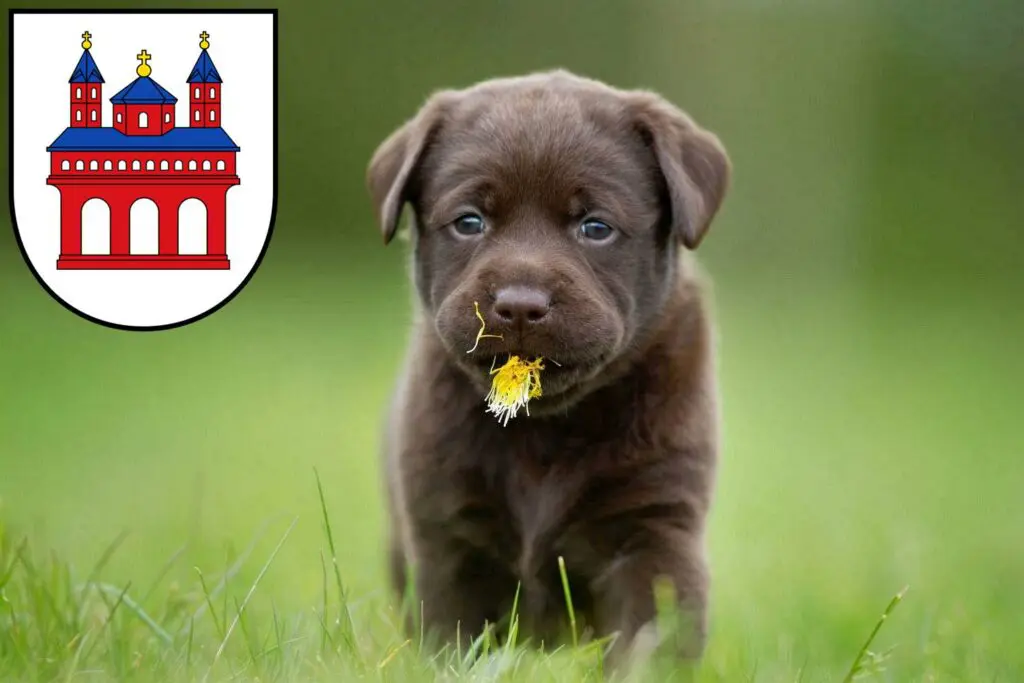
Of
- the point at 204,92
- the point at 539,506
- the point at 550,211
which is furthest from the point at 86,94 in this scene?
the point at 539,506

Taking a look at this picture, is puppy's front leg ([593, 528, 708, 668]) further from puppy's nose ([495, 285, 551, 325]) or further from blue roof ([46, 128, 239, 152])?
blue roof ([46, 128, 239, 152])

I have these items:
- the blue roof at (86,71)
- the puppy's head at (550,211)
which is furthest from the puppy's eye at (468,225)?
the blue roof at (86,71)

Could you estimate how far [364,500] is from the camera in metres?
5.73

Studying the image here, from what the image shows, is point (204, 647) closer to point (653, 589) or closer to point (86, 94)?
point (653, 589)

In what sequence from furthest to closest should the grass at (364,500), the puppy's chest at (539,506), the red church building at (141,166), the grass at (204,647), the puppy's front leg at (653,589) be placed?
the red church building at (141,166) < the puppy's chest at (539,506) < the puppy's front leg at (653,589) < the grass at (364,500) < the grass at (204,647)

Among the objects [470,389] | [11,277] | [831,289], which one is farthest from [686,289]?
[831,289]

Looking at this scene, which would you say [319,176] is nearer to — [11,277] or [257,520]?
[11,277]

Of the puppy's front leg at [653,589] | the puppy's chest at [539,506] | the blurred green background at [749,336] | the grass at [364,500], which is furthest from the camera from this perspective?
the blurred green background at [749,336]

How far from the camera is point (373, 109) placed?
23.2 ft

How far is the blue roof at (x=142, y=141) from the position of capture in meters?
3.90

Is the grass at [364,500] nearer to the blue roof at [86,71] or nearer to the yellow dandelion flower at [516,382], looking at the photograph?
the yellow dandelion flower at [516,382]

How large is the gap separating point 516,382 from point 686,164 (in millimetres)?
745

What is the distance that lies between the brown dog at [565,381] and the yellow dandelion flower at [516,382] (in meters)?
0.03

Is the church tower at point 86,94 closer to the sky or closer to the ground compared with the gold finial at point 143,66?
closer to the ground
